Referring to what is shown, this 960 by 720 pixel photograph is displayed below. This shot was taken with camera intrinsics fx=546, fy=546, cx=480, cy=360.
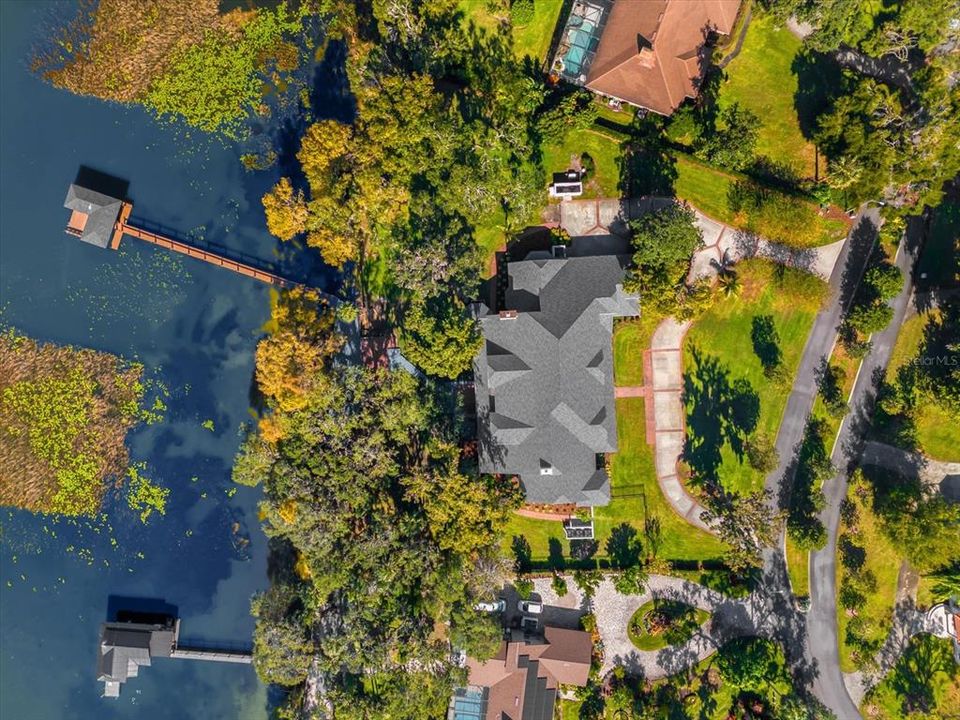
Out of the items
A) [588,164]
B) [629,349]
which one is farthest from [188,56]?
[629,349]

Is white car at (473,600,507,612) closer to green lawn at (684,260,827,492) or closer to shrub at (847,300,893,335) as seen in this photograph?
green lawn at (684,260,827,492)

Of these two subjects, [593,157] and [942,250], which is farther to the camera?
[593,157]

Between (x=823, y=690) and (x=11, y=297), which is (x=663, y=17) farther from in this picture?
(x=11, y=297)

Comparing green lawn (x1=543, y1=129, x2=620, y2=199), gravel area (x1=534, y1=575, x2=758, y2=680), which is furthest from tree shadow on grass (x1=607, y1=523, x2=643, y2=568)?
green lawn (x1=543, y1=129, x2=620, y2=199)

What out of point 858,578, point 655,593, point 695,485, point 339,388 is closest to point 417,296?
point 339,388

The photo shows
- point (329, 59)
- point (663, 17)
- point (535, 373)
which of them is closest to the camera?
point (663, 17)

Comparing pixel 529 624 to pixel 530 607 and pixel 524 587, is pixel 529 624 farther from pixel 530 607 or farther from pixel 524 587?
pixel 524 587
